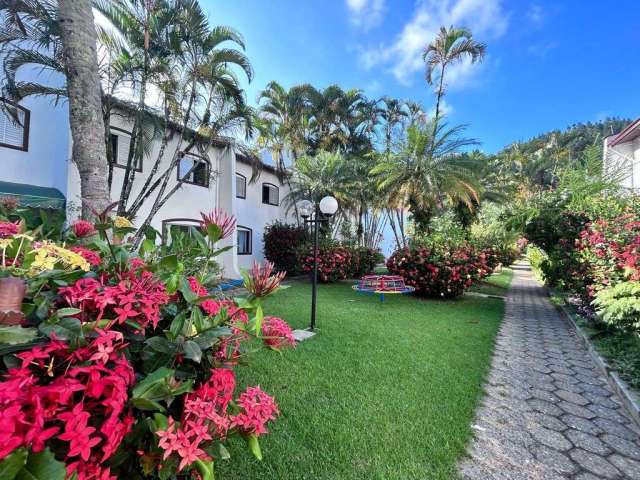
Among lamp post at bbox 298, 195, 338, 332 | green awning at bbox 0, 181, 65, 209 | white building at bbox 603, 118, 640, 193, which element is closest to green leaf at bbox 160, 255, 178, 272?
lamp post at bbox 298, 195, 338, 332

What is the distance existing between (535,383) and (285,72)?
57.3 feet

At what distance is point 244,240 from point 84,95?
11512mm

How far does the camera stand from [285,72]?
55.6 ft

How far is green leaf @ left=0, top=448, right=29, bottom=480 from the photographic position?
78cm

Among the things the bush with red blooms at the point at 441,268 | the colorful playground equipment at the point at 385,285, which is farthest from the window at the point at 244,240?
the bush with red blooms at the point at 441,268

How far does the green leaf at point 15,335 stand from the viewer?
0.99 meters

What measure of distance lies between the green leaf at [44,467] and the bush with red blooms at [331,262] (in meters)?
13.0

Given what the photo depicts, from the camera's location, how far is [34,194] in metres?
7.90

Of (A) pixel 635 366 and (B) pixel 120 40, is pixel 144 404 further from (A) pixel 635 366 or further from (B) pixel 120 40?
(B) pixel 120 40

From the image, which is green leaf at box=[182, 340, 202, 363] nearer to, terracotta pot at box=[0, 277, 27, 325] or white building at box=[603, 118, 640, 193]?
terracotta pot at box=[0, 277, 27, 325]

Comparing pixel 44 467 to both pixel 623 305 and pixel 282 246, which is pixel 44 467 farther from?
pixel 282 246

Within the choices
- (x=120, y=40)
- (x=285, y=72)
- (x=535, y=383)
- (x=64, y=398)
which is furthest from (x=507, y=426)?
(x=285, y=72)

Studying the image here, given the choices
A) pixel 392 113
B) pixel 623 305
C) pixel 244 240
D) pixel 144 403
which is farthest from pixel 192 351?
pixel 392 113

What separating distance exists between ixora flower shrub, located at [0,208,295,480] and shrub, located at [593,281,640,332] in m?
5.86
